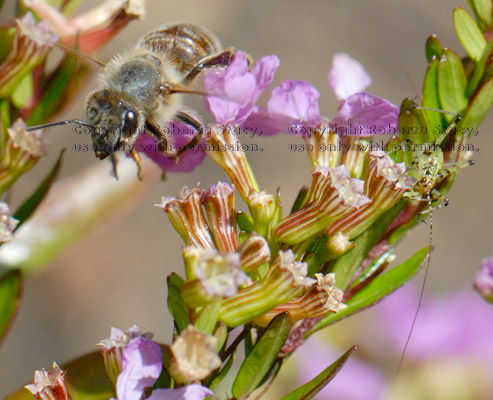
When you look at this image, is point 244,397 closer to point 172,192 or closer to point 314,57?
point 172,192

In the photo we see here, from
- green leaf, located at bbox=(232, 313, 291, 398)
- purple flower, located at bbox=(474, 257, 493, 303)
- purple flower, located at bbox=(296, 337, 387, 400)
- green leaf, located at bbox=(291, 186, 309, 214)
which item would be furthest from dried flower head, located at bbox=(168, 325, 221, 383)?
purple flower, located at bbox=(296, 337, 387, 400)

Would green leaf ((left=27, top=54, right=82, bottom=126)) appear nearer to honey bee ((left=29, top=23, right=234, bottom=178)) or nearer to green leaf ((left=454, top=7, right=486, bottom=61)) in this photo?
honey bee ((left=29, top=23, right=234, bottom=178))

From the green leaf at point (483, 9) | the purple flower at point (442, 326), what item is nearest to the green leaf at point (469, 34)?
the green leaf at point (483, 9)

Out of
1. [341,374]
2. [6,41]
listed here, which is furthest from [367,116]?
[341,374]

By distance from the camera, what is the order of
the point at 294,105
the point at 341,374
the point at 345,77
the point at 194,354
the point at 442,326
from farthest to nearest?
the point at 442,326, the point at 341,374, the point at 345,77, the point at 294,105, the point at 194,354

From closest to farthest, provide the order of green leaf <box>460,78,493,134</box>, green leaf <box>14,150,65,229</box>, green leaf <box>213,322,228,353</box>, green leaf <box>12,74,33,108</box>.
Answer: green leaf <box>213,322,228,353</box> → green leaf <box>460,78,493,134</box> → green leaf <box>14,150,65,229</box> → green leaf <box>12,74,33,108</box>

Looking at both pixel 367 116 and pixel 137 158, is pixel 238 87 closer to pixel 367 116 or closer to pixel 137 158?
pixel 367 116
